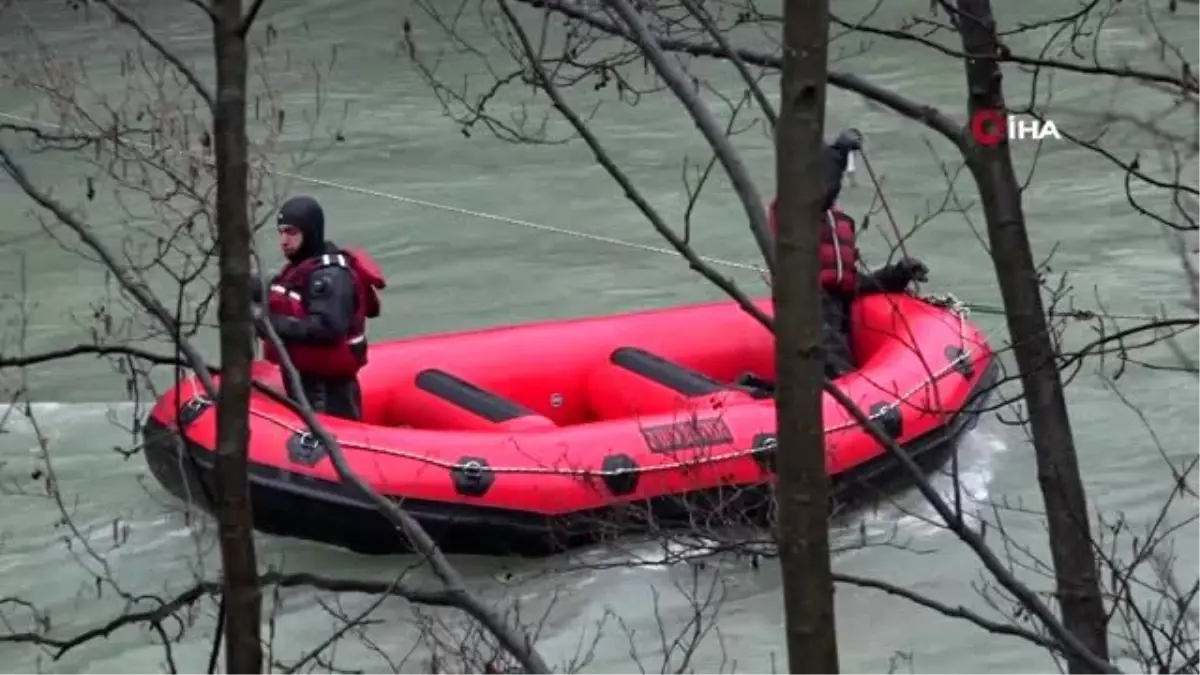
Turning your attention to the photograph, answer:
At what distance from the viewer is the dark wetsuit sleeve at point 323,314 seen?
7.05 m

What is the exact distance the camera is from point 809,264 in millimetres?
1903

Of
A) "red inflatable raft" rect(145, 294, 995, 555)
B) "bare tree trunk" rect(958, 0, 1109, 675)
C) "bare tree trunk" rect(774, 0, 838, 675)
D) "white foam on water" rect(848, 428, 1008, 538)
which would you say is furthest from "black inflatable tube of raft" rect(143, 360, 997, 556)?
"bare tree trunk" rect(774, 0, 838, 675)

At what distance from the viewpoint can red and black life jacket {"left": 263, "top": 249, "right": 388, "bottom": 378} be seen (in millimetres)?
7125

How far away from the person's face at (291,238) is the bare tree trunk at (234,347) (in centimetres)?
495

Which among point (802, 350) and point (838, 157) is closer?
point (802, 350)

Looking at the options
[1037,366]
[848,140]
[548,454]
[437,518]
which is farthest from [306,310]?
[1037,366]

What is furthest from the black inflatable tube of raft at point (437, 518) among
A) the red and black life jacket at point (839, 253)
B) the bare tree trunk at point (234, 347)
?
the bare tree trunk at point (234, 347)

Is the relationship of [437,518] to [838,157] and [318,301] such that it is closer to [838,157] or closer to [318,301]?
[318,301]

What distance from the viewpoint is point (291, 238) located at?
714 cm

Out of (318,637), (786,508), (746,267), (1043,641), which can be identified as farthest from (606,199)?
(786,508)

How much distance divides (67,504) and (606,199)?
15.7 ft

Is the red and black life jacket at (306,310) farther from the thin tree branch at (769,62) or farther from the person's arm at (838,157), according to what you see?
the thin tree branch at (769,62)

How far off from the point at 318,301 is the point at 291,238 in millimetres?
234

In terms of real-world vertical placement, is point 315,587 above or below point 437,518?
above
